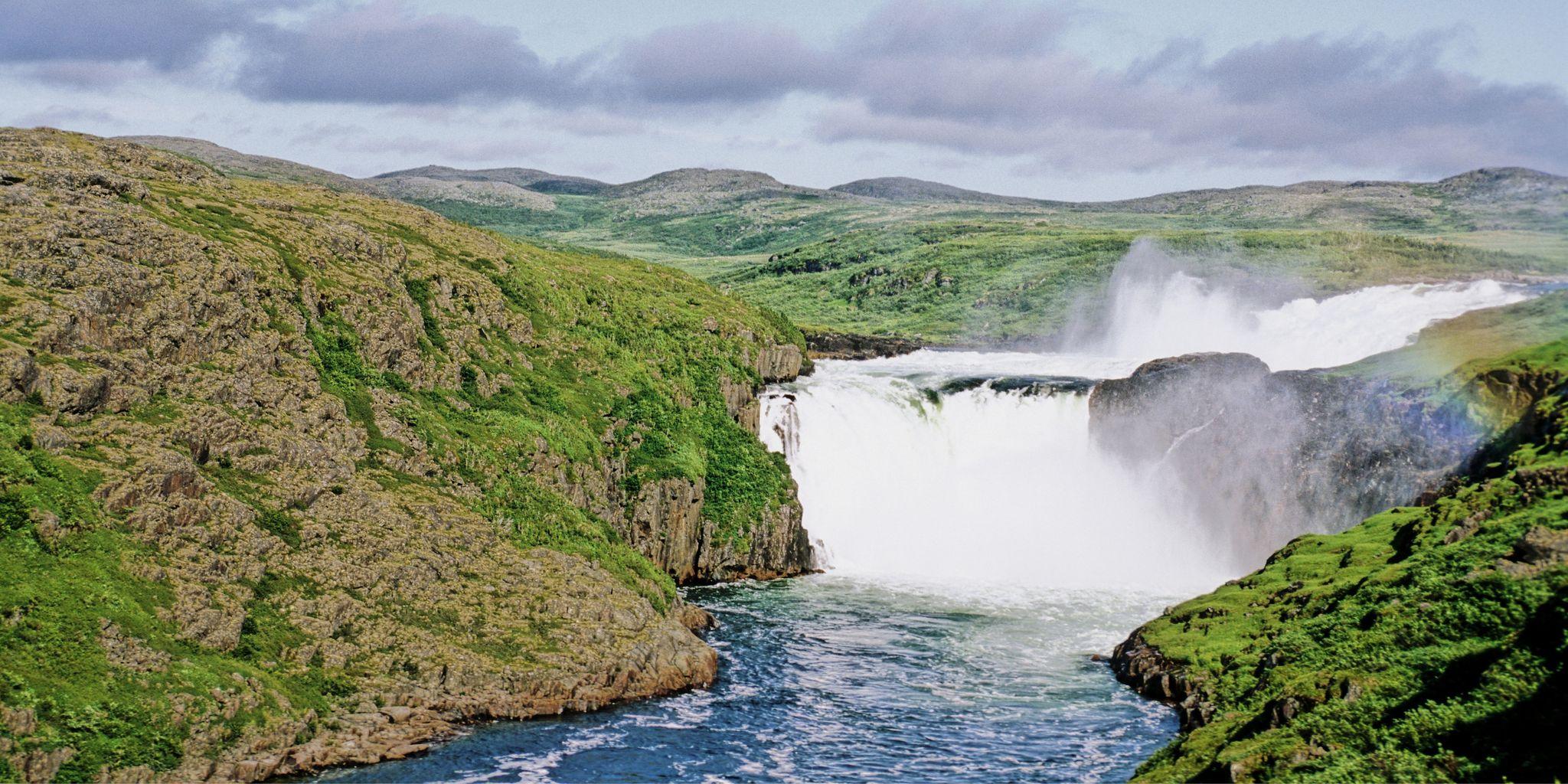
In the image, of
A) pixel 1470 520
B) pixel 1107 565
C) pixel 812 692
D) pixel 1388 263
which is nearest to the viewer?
pixel 1470 520

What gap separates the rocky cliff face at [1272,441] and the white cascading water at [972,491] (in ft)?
5.96

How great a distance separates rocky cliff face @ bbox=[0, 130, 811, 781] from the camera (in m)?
32.4

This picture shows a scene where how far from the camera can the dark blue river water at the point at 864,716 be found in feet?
118

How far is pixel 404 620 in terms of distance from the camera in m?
40.3

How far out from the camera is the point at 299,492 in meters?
42.4

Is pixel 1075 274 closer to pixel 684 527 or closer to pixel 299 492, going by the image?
pixel 684 527

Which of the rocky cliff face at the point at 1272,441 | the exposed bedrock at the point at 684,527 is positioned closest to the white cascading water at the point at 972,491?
the rocky cliff face at the point at 1272,441

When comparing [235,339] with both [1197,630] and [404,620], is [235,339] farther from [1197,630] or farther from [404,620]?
[1197,630]

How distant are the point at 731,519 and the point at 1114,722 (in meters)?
27.8

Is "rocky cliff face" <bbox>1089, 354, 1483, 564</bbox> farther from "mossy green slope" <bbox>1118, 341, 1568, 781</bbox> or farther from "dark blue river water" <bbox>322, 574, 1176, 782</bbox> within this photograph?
"dark blue river water" <bbox>322, 574, 1176, 782</bbox>

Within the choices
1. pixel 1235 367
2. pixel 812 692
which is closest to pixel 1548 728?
pixel 812 692

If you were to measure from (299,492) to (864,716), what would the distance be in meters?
21.7

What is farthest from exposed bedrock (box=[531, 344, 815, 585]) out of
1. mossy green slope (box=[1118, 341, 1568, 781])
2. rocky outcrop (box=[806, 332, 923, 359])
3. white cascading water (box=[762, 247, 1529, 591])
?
rocky outcrop (box=[806, 332, 923, 359])

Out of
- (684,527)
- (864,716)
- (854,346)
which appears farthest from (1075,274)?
(864,716)
